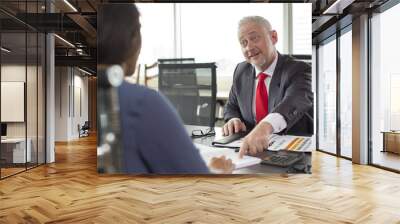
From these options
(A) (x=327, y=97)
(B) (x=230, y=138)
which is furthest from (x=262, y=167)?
(A) (x=327, y=97)

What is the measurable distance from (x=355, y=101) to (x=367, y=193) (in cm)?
335

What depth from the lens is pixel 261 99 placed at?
571 centimetres

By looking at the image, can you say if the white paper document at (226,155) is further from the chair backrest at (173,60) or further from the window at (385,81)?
the window at (385,81)

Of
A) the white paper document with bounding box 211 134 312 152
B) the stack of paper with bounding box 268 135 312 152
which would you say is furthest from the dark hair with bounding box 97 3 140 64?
the stack of paper with bounding box 268 135 312 152

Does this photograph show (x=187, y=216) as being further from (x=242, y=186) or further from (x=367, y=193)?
(x=367, y=193)

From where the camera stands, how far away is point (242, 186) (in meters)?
5.36

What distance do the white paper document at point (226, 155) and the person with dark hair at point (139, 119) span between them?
0.07 m

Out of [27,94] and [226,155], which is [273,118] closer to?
[226,155]

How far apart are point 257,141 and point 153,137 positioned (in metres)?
1.55

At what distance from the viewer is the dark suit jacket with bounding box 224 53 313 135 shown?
5.67 meters

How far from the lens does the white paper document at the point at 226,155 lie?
18.5 ft

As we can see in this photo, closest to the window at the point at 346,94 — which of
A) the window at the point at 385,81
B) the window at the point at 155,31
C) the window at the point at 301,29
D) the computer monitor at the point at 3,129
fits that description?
the window at the point at 385,81

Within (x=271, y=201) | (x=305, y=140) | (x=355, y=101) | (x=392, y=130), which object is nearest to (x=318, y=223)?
(x=271, y=201)

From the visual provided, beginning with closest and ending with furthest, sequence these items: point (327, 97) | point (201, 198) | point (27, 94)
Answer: point (201, 198), point (27, 94), point (327, 97)
